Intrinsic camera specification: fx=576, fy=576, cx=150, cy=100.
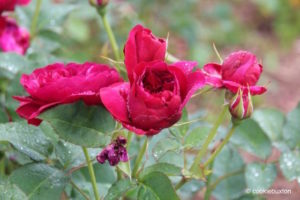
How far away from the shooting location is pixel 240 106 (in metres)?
0.87

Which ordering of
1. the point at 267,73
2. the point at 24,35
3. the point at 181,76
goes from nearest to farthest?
the point at 181,76, the point at 24,35, the point at 267,73

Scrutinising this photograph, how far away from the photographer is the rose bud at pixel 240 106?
863 mm

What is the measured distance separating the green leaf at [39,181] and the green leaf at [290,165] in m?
0.46

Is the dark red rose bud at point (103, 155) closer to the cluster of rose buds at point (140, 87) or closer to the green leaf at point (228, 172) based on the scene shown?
the cluster of rose buds at point (140, 87)

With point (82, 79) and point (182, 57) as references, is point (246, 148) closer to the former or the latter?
point (82, 79)

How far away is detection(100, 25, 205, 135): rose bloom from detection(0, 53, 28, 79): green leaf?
51 centimetres

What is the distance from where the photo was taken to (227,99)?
2.97ft

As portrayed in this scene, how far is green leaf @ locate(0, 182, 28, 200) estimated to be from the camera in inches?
33.4

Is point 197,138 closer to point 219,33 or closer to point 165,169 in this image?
point 165,169

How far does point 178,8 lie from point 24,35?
149 cm

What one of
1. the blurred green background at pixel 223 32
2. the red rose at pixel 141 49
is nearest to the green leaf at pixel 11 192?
the red rose at pixel 141 49

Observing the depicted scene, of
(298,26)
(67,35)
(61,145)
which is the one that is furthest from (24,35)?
(298,26)

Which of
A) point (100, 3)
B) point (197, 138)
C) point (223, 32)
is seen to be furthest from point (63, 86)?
point (223, 32)

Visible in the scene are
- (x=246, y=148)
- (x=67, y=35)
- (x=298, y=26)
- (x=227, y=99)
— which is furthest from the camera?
(x=298, y=26)
